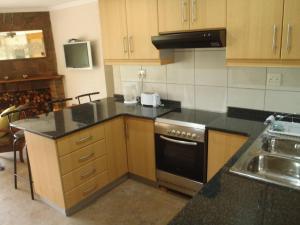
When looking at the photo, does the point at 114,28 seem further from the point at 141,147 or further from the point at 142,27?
the point at 141,147

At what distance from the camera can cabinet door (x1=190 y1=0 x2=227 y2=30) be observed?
1937mm

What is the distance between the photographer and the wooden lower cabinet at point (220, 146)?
1958mm

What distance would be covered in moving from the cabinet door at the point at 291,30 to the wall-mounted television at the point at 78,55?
2.96 metres

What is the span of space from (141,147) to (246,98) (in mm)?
1105

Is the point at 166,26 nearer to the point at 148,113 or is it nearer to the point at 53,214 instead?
the point at 148,113

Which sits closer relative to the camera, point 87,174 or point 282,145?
point 282,145

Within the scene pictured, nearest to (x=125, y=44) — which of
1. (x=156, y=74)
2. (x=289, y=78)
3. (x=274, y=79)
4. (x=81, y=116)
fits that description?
(x=156, y=74)

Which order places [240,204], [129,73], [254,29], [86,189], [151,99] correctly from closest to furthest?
[240,204], [254,29], [86,189], [151,99], [129,73]

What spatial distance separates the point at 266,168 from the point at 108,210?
147cm

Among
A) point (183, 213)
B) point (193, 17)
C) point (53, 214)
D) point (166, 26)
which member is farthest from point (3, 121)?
point (183, 213)

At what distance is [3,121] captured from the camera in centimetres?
329

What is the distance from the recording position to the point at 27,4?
4.14 meters

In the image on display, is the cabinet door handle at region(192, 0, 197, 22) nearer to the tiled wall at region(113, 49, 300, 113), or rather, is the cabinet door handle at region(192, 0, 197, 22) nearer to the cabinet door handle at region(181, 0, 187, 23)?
the cabinet door handle at region(181, 0, 187, 23)

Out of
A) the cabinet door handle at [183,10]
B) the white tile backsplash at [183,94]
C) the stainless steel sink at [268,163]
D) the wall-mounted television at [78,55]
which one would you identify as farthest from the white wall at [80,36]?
the stainless steel sink at [268,163]
